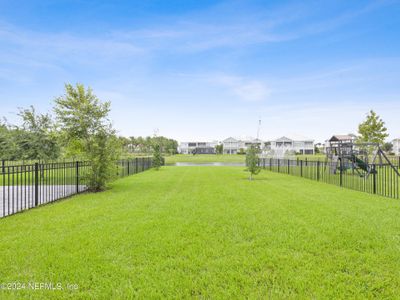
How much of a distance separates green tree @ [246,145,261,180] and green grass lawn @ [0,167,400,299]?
671 centimetres

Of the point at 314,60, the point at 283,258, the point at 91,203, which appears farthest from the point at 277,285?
the point at 314,60

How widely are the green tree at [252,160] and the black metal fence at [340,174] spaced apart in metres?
2.92

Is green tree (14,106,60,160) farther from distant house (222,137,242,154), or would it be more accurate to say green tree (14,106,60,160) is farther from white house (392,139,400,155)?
white house (392,139,400,155)

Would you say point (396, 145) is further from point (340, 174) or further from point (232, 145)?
point (340, 174)

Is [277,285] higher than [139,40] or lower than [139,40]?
lower

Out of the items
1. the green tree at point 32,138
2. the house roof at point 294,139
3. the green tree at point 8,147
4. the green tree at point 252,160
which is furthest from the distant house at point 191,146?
the green tree at point 252,160

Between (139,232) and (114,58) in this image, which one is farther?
(114,58)

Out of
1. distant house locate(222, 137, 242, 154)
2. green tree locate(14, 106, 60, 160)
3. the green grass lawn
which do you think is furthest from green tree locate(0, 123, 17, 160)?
distant house locate(222, 137, 242, 154)

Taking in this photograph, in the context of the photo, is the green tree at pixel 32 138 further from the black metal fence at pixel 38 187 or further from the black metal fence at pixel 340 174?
the black metal fence at pixel 340 174

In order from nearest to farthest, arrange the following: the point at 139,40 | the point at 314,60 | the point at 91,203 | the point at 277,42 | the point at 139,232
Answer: the point at 139,232 < the point at 91,203 < the point at 139,40 < the point at 277,42 < the point at 314,60

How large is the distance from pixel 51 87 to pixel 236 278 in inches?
769

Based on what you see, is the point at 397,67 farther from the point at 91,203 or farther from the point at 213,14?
the point at 91,203

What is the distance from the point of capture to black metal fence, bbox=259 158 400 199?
31.8ft

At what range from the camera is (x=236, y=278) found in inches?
Answer: 106
